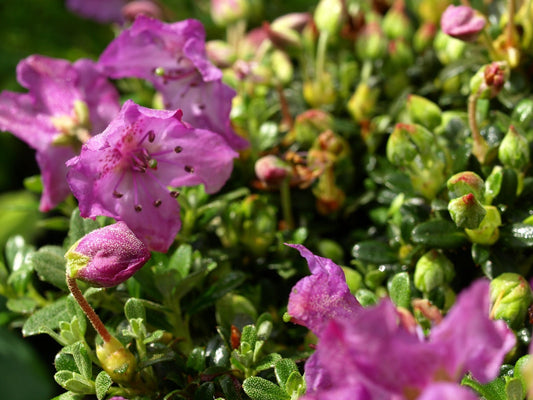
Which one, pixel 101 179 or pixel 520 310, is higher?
pixel 101 179

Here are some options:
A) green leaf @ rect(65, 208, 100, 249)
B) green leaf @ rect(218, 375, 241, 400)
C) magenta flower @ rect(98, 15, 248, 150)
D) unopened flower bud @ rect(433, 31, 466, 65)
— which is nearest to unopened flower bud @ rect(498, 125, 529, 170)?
unopened flower bud @ rect(433, 31, 466, 65)

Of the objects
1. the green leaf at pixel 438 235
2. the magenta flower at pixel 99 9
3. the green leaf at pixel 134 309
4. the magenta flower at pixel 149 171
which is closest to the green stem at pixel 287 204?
the magenta flower at pixel 149 171

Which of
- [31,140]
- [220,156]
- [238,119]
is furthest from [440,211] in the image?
[31,140]

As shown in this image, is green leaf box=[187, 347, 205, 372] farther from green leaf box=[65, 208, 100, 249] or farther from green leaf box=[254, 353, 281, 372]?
green leaf box=[65, 208, 100, 249]

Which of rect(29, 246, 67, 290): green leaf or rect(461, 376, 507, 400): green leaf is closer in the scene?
rect(461, 376, 507, 400): green leaf

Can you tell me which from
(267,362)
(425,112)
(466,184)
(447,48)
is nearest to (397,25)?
(447,48)

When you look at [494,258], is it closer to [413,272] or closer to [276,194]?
[413,272]
